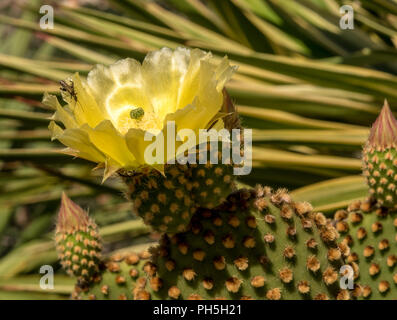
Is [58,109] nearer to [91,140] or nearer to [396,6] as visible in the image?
[91,140]

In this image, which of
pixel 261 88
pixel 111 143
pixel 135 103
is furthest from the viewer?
pixel 261 88

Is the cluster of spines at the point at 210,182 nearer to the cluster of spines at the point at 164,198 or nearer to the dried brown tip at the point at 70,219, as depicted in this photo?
the cluster of spines at the point at 164,198

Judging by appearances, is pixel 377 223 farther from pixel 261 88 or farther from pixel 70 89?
pixel 261 88

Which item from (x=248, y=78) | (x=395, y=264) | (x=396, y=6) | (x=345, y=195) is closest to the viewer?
(x=395, y=264)

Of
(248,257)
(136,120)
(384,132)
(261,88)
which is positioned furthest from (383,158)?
(261,88)

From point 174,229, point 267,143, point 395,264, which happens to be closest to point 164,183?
point 174,229
